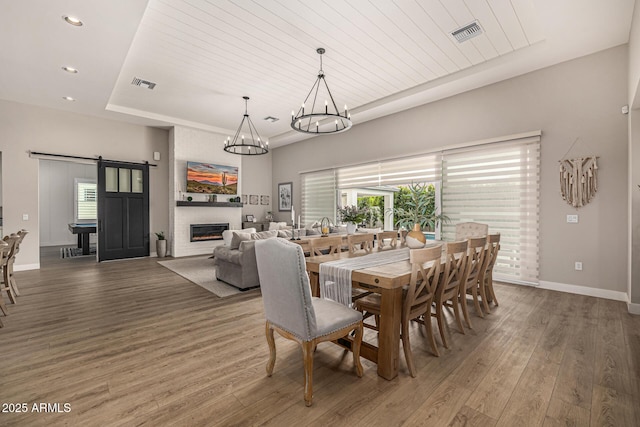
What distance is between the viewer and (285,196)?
9.20m

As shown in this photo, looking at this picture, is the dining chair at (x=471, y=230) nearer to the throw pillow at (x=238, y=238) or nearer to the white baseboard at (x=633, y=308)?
the white baseboard at (x=633, y=308)

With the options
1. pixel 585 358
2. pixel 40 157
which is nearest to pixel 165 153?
pixel 40 157

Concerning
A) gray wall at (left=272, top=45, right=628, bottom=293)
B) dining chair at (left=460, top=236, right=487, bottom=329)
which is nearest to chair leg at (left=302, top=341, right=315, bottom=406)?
dining chair at (left=460, top=236, right=487, bottom=329)

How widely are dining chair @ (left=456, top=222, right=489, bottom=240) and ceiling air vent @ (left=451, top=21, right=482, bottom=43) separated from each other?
2.41 meters

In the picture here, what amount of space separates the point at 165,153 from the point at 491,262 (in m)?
7.79

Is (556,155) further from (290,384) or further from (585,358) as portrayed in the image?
(290,384)

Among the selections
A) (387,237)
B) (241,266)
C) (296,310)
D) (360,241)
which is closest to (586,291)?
(387,237)

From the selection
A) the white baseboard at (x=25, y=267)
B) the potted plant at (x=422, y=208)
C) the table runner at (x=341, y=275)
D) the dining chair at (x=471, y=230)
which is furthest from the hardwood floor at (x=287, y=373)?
the white baseboard at (x=25, y=267)

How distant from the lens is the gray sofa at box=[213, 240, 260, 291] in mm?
4262

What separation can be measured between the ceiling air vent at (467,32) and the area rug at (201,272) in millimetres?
4509

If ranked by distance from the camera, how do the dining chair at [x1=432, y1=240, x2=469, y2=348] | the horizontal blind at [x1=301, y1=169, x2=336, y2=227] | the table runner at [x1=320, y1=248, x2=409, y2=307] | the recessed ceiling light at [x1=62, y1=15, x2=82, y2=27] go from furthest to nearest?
the horizontal blind at [x1=301, y1=169, x2=336, y2=227] < the recessed ceiling light at [x1=62, y1=15, x2=82, y2=27] < the dining chair at [x1=432, y1=240, x2=469, y2=348] < the table runner at [x1=320, y1=248, x2=409, y2=307]

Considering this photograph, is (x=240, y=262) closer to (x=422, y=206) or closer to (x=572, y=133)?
(x=422, y=206)

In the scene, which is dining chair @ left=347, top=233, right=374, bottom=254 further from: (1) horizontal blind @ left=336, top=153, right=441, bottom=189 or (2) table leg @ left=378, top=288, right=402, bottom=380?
(1) horizontal blind @ left=336, top=153, right=441, bottom=189

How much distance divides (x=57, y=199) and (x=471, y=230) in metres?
11.7
